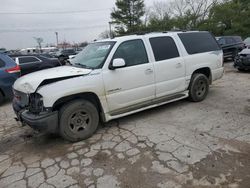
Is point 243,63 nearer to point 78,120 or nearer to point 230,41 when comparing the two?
point 230,41

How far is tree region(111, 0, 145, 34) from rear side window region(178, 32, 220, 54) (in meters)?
35.5

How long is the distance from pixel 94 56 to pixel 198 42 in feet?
9.62

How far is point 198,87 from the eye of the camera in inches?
243

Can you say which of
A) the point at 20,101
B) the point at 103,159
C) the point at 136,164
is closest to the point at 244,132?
the point at 136,164

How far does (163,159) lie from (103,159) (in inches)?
36.6

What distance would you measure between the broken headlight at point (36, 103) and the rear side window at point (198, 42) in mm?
3694

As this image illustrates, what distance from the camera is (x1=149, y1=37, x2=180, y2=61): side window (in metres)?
5.17

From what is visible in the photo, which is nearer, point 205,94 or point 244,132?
point 244,132

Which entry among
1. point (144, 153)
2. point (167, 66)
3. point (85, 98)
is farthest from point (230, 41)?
point (144, 153)

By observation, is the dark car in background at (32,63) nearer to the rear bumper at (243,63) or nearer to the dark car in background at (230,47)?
the rear bumper at (243,63)

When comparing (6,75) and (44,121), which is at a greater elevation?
(6,75)

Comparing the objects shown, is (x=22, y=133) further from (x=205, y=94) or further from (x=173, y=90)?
(x=205, y=94)

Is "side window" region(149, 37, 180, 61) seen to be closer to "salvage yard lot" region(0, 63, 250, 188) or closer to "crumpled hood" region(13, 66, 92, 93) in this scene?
"salvage yard lot" region(0, 63, 250, 188)

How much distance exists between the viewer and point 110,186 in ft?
9.81
